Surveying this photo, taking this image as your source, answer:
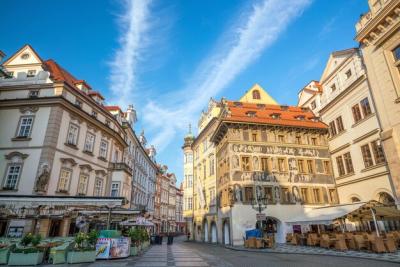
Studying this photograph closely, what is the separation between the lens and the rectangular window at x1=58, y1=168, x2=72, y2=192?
21.5 meters

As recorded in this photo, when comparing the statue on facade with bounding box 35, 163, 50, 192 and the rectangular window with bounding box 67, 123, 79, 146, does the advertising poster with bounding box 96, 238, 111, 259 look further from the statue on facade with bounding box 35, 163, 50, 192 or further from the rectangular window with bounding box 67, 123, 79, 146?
the rectangular window with bounding box 67, 123, 79, 146

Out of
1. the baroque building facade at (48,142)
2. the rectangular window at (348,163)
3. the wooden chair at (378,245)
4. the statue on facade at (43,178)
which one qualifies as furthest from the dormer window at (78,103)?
the rectangular window at (348,163)

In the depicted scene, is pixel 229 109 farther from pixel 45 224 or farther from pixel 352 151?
pixel 45 224

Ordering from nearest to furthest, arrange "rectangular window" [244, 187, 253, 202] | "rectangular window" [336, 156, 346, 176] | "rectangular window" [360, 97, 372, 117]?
"rectangular window" [360, 97, 372, 117] → "rectangular window" [244, 187, 253, 202] → "rectangular window" [336, 156, 346, 176]

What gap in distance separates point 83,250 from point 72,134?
1452cm

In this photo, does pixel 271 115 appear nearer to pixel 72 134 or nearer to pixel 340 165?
pixel 340 165

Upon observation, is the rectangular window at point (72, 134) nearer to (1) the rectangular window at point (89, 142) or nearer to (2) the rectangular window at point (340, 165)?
(1) the rectangular window at point (89, 142)

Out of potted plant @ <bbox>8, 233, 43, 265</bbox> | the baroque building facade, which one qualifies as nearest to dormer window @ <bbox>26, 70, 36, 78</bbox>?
the baroque building facade

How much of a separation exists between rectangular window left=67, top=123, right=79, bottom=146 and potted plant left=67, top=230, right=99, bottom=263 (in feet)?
43.0

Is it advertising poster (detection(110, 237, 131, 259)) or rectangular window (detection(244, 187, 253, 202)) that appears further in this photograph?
rectangular window (detection(244, 187, 253, 202))

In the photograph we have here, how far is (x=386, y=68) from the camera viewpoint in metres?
21.0

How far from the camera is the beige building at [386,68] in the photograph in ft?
64.4

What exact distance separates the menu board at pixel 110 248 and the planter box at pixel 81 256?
968mm

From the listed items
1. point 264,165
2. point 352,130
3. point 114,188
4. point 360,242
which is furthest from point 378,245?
point 114,188
